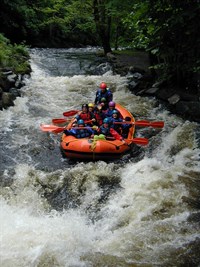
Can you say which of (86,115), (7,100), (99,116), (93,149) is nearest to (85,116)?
(86,115)

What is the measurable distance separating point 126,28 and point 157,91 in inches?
419

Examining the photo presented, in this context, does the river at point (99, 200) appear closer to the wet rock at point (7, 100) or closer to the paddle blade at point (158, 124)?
the paddle blade at point (158, 124)

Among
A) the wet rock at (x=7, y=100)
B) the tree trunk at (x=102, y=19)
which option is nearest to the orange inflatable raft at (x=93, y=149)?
the wet rock at (x=7, y=100)

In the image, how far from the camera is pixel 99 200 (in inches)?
234

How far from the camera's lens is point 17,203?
584cm

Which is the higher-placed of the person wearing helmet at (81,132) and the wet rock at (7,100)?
the wet rock at (7,100)

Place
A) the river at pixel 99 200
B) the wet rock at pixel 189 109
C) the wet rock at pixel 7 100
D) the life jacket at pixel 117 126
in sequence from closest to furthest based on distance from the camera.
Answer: the river at pixel 99 200
the life jacket at pixel 117 126
the wet rock at pixel 189 109
the wet rock at pixel 7 100

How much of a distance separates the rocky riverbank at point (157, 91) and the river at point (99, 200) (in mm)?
345

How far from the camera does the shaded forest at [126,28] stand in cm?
821

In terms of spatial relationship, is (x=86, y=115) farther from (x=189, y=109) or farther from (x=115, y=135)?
(x=189, y=109)

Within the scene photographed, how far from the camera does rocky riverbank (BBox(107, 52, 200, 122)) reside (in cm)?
931

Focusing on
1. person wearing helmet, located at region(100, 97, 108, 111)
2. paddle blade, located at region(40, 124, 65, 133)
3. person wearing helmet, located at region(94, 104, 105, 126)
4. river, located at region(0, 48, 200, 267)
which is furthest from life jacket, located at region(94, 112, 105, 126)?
river, located at region(0, 48, 200, 267)

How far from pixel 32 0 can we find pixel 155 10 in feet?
51.3

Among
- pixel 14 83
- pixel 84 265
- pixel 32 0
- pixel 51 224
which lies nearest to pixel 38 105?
pixel 14 83
